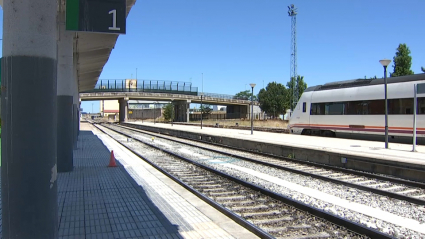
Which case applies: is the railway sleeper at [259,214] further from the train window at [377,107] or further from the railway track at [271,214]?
the train window at [377,107]

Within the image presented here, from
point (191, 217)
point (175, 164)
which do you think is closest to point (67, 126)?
point (175, 164)

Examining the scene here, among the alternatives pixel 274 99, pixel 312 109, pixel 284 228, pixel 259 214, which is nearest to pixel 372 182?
pixel 259 214

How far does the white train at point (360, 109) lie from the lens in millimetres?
16250

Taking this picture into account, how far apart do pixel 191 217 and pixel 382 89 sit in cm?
1527

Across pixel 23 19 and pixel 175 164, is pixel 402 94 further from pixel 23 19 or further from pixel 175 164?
pixel 23 19

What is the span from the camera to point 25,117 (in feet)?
10.6

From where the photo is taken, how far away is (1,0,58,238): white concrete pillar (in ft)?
10.6

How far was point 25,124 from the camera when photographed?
3.23m

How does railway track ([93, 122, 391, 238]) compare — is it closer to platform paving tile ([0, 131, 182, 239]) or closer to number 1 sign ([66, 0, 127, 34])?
platform paving tile ([0, 131, 182, 239])

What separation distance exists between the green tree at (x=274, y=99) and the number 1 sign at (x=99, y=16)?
80574mm

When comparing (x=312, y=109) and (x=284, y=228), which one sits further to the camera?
(x=312, y=109)

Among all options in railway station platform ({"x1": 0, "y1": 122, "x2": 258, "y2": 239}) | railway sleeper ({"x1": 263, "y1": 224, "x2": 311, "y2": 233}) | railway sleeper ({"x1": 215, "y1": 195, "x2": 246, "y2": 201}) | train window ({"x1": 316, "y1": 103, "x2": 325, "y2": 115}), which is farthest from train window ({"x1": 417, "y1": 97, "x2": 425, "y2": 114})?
railway sleeper ({"x1": 263, "y1": 224, "x2": 311, "y2": 233})

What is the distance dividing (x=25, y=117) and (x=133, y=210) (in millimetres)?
3294

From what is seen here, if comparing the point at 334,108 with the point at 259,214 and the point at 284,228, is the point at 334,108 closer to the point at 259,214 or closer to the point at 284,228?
the point at 259,214
